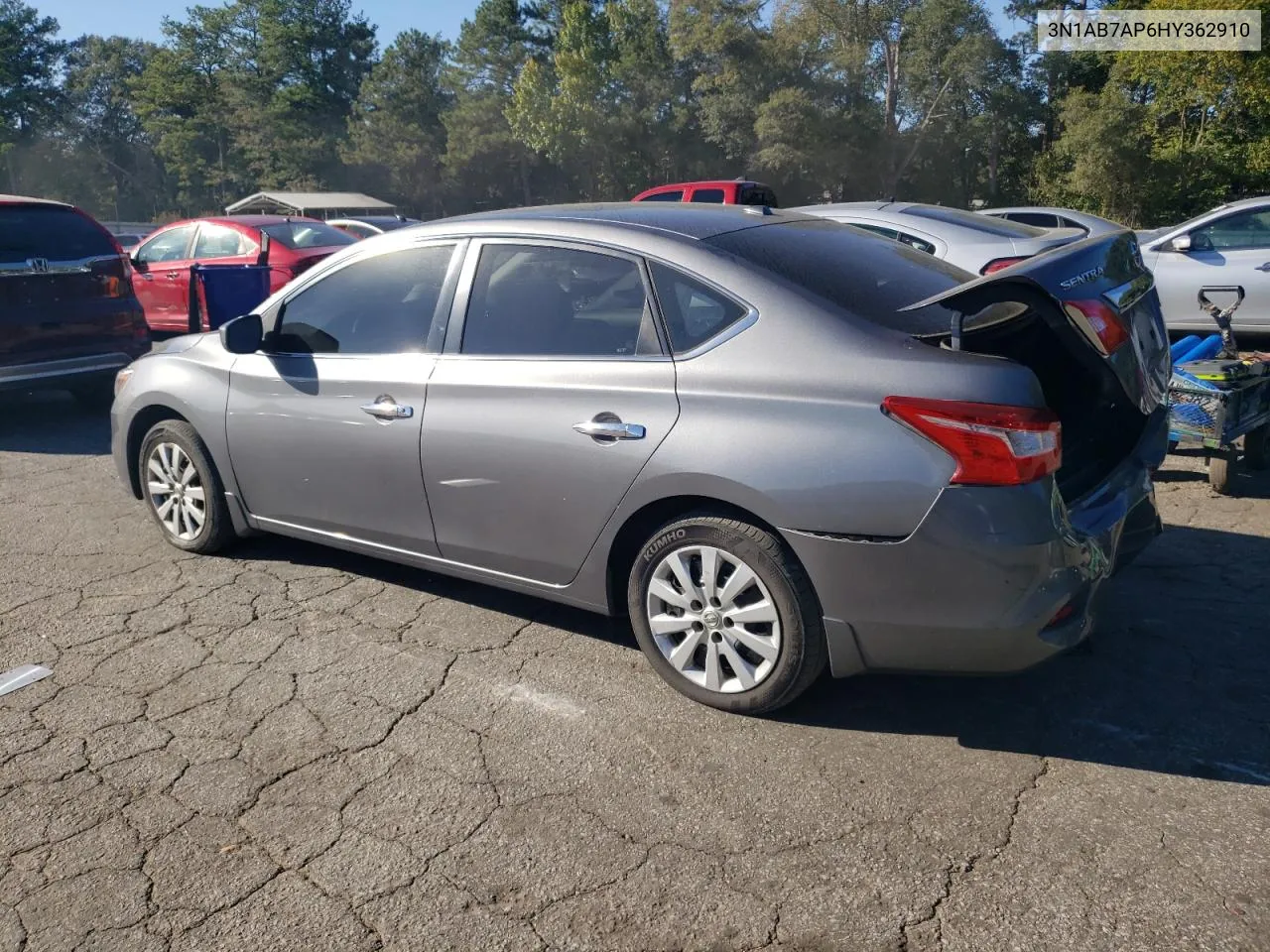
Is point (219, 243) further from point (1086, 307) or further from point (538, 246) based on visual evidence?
point (1086, 307)

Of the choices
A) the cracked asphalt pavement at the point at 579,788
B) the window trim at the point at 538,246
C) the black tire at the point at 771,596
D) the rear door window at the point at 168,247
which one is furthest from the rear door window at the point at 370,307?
the rear door window at the point at 168,247

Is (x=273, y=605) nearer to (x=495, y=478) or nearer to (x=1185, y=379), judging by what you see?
(x=495, y=478)

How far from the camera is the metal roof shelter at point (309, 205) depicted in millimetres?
37656

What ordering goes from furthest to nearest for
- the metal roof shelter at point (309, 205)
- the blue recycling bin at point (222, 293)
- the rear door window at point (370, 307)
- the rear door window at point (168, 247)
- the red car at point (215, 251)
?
the metal roof shelter at point (309, 205) < the rear door window at point (168, 247) < the red car at point (215, 251) < the blue recycling bin at point (222, 293) < the rear door window at point (370, 307)

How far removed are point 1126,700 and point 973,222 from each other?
5.42m

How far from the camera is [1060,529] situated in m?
3.15

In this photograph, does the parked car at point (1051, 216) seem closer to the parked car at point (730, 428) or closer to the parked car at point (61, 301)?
the parked car at point (730, 428)

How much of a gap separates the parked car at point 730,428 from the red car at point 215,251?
7146 mm

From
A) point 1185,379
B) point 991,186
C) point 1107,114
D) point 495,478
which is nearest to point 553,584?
point 495,478

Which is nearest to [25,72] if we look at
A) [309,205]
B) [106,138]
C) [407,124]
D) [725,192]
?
[106,138]

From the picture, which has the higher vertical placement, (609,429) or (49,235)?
(49,235)

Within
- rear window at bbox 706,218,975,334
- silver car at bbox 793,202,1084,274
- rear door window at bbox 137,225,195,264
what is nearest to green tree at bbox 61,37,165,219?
rear door window at bbox 137,225,195,264

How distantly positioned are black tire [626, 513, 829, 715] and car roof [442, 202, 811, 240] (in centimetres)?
105

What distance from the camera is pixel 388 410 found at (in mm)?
4223
